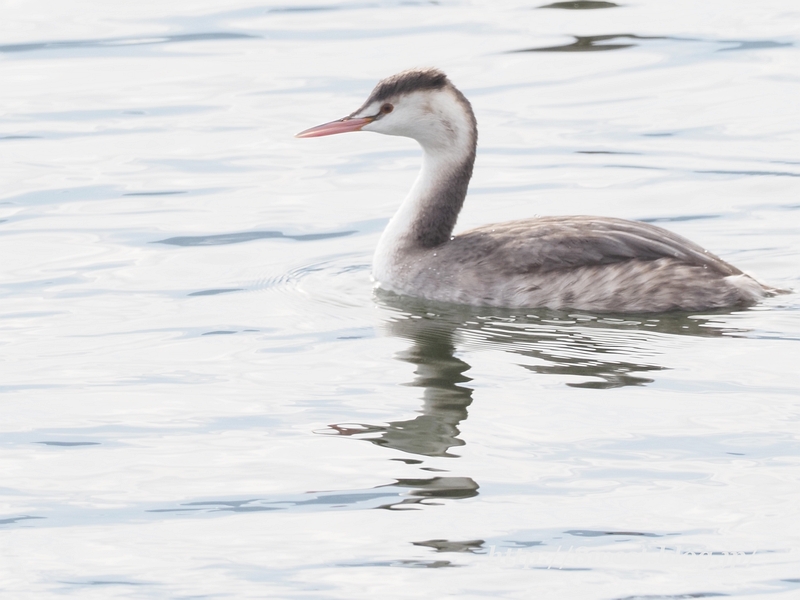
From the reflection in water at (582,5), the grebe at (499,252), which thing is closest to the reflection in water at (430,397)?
the grebe at (499,252)

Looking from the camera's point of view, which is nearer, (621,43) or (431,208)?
(431,208)

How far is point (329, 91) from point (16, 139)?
9.94 ft

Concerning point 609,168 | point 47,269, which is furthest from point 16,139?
point 609,168

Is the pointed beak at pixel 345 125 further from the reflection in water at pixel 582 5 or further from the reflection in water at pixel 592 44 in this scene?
the reflection in water at pixel 582 5

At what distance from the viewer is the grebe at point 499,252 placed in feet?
29.9

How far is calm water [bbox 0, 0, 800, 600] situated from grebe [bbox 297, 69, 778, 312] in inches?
6.5

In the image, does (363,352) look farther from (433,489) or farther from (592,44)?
(592,44)

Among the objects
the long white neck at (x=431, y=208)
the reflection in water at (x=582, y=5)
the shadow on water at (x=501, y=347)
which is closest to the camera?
the shadow on water at (x=501, y=347)

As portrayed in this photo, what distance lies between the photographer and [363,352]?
8.66 metres

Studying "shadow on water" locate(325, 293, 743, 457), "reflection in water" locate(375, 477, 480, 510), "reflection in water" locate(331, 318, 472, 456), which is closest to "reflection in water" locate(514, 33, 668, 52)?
"shadow on water" locate(325, 293, 743, 457)

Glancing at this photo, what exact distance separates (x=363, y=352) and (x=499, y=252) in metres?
1.18

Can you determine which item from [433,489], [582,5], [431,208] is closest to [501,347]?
[431,208]

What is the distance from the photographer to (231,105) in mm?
15203

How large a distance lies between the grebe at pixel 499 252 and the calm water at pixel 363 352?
17cm
